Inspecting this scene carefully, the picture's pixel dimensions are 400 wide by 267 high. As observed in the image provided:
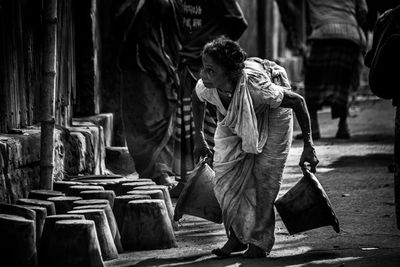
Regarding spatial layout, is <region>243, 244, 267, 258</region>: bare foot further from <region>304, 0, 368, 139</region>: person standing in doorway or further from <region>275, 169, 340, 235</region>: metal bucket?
<region>304, 0, 368, 139</region>: person standing in doorway

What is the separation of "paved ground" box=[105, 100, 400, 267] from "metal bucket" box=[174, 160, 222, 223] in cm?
22

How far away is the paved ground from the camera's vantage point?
6469 millimetres

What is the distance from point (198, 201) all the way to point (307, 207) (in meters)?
0.77

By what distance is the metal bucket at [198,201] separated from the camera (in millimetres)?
7012

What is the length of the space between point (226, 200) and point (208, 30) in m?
3.32

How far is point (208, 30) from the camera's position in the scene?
9719mm

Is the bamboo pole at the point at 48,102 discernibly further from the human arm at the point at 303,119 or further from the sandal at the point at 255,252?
the human arm at the point at 303,119

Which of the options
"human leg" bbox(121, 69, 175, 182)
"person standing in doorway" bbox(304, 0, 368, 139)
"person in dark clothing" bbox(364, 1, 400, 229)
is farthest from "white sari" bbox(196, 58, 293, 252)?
"person standing in doorway" bbox(304, 0, 368, 139)

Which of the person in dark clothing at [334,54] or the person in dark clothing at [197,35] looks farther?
the person in dark clothing at [334,54]

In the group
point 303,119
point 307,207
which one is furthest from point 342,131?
point 303,119

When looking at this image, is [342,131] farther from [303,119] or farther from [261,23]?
[261,23]

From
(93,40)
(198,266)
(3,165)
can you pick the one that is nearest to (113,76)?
(93,40)

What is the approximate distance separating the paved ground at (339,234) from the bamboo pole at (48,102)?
103 centimetres

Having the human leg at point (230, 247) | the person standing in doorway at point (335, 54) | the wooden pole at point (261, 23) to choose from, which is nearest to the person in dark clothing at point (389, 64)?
the human leg at point (230, 247)
